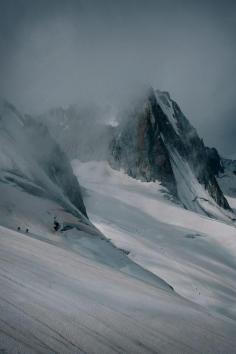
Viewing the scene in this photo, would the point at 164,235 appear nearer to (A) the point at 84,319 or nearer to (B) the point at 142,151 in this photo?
(A) the point at 84,319

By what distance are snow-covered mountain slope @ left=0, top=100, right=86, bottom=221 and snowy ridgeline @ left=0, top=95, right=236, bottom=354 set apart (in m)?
0.11

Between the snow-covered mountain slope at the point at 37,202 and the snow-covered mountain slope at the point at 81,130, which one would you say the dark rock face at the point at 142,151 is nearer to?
the snow-covered mountain slope at the point at 81,130

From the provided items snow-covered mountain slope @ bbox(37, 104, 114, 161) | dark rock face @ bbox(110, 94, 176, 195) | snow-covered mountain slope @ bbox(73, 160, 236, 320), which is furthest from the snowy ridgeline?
snow-covered mountain slope @ bbox(37, 104, 114, 161)

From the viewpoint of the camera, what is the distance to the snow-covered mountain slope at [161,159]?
127938mm

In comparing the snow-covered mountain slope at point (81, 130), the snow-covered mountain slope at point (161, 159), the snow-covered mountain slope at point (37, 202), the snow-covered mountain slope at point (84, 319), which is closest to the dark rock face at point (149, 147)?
the snow-covered mountain slope at point (161, 159)

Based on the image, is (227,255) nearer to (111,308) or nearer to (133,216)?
(133,216)

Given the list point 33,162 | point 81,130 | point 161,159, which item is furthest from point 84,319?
point 81,130

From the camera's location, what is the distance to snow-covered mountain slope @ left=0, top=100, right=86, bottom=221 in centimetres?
2570

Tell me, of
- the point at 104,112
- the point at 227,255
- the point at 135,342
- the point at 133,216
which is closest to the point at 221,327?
the point at 135,342

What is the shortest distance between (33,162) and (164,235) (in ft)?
126

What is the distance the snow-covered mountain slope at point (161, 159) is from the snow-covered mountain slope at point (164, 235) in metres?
6.43

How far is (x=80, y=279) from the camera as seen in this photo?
368 inches

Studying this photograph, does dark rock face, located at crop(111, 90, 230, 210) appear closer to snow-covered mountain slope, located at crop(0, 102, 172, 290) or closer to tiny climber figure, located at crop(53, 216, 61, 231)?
snow-covered mountain slope, located at crop(0, 102, 172, 290)

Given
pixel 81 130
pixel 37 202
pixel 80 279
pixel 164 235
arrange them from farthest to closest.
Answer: pixel 81 130, pixel 164 235, pixel 37 202, pixel 80 279
